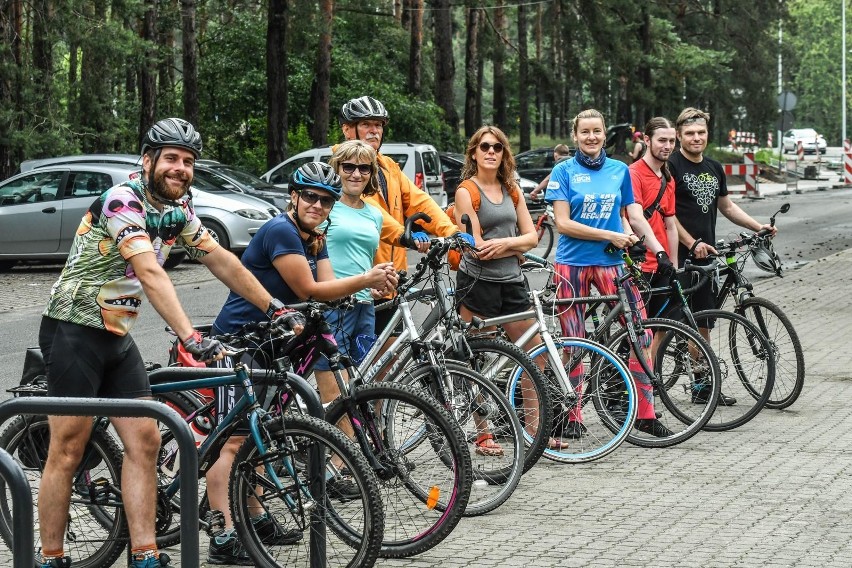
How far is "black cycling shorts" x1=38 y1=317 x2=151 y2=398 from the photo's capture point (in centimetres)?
505

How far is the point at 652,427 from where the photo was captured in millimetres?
8109

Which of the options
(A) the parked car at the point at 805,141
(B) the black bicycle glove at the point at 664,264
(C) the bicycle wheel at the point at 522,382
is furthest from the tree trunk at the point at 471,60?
(C) the bicycle wheel at the point at 522,382

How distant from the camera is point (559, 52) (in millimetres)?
46844

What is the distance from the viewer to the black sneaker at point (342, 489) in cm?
514

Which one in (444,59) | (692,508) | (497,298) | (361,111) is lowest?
(692,508)

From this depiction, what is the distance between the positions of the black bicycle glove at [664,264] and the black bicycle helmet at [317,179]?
3.04m

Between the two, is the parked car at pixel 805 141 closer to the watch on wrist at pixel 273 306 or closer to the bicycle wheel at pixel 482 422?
the bicycle wheel at pixel 482 422

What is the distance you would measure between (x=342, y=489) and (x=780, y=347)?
15.5ft

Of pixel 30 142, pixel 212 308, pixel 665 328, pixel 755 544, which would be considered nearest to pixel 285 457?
Answer: pixel 755 544

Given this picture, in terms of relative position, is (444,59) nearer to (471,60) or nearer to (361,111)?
(471,60)

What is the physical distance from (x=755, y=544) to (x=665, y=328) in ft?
7.78

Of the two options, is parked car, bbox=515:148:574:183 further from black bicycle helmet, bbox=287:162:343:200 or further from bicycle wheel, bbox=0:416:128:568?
bicycle wheel, bbox=0:416:128:568

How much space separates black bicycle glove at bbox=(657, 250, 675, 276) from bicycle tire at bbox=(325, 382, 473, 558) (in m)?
3.08

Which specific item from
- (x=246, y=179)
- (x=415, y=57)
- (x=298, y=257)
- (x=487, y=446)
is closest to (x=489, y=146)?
(x=487, y=446)
